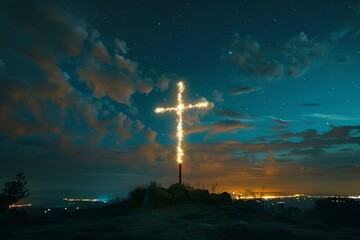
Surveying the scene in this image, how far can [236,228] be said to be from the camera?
328 inches

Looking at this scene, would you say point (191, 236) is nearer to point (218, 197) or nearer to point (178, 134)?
point (218, 197)

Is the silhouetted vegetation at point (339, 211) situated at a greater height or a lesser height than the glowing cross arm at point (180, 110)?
lesser

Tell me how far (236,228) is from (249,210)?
6.74 m

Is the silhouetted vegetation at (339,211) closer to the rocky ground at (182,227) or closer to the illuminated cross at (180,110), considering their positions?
the rocky ground at (182,227)

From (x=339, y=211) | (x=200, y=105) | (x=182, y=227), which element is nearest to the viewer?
(x=182, y=227)

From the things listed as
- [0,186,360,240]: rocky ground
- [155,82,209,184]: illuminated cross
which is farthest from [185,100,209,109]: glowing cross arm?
[0,186,360,240]: rocky ground

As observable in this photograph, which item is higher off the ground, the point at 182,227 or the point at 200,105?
the point at 200,105

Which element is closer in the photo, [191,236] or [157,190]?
[191,236]

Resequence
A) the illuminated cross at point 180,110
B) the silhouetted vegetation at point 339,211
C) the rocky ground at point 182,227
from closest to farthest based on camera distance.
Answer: the rocky ground at point 182,227 → the silhouetted vegetation at point 339,211 → the illuminated cross at point 180,110

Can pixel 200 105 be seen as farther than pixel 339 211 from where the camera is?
Yes

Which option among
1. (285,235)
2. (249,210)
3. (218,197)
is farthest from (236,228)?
(218,197)

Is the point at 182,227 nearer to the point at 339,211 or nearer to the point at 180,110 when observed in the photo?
the point at 339,211

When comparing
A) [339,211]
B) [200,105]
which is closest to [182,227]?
[339,211]

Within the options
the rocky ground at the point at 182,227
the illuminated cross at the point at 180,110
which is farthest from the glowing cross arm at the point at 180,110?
the rocky ground at the point at 182,227
